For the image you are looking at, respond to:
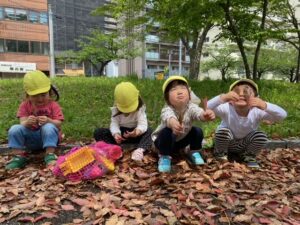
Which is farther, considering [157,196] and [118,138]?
[118,138]

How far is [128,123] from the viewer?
3.98 meters

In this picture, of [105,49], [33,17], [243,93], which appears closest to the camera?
[243,93]

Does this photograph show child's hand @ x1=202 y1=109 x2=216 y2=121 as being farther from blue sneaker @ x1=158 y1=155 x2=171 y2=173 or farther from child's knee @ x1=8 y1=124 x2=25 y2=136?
child's knee @ x1=8 y1=124 x2=25 y2=136

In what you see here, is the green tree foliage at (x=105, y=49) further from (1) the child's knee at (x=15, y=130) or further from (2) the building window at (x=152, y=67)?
(2) the building window at (x=152, y=67)

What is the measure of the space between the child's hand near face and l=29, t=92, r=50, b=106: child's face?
1426mm

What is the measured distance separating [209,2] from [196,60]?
26.1ft

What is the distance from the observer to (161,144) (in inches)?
140

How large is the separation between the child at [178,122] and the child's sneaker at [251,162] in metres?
0.52

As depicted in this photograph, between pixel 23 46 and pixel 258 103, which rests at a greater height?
pixel 23 46

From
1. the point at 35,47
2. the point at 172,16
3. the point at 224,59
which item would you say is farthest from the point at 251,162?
the point at 35,47

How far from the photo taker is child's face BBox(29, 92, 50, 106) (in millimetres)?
3781

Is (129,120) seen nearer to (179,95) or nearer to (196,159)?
(179,95)

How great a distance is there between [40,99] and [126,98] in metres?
0.94

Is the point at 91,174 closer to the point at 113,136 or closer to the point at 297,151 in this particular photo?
the point at 113,136
